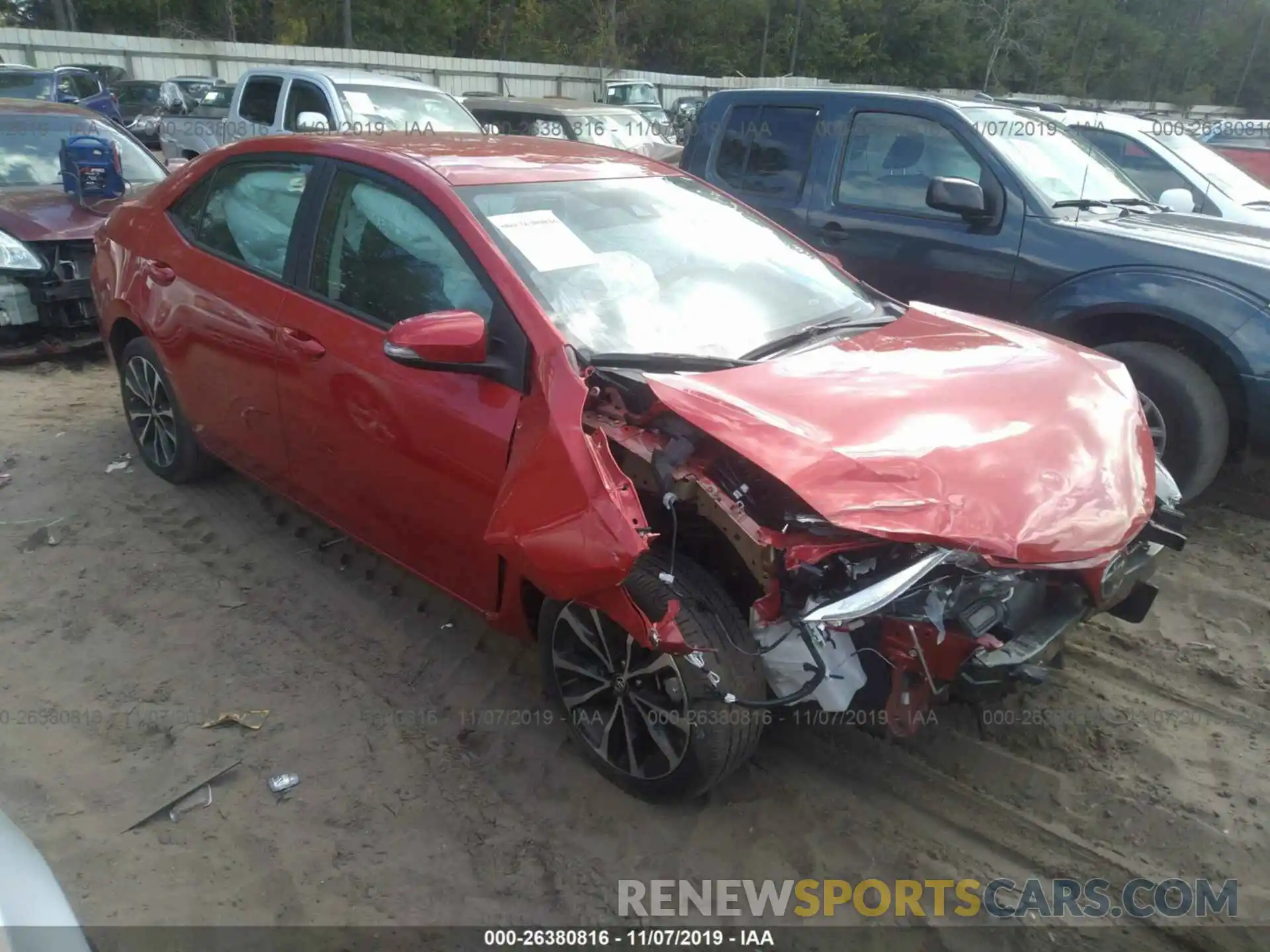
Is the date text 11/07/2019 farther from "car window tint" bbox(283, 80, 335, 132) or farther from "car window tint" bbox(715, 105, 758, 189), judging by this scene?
"car window tint" bbox(283, 80, 335, 132)

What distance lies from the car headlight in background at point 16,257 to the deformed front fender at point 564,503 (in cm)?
508

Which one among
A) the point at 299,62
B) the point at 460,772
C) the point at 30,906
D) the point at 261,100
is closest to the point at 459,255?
the point at 460,772

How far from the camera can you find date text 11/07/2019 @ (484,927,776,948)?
2.39m

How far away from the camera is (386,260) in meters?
3.22

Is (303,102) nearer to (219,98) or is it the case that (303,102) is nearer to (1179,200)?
(219,98)

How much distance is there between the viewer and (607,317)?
292 centimetres

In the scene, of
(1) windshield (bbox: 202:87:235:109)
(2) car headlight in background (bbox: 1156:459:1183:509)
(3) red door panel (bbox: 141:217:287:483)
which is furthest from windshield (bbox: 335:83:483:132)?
(2) car headlight in background (bbox: 1156:459:1183:509)

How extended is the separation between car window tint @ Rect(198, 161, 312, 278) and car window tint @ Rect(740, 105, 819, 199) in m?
3.25

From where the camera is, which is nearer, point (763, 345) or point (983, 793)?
point (983, 793)

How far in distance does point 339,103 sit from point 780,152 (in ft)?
18.9

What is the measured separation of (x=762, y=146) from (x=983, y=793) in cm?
452

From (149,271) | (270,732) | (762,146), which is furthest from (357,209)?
(762,146)

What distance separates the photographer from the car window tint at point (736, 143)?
20.1ft

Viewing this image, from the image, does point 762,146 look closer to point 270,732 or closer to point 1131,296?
point 1131,296
